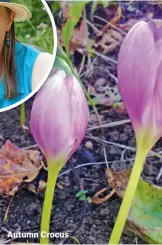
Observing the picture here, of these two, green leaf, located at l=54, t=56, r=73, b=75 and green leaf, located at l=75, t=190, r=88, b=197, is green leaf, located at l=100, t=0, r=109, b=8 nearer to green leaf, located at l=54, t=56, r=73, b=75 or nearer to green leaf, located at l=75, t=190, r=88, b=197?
green leaf, located at l=54, t=56, r=73, b=75

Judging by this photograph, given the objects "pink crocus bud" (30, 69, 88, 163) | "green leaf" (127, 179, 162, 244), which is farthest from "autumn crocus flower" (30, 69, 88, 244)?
"green leaf" (127, 179, 162, 244)

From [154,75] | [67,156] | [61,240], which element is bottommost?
[61,240]

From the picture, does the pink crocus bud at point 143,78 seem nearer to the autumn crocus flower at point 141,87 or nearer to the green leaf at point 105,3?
the autumn crocus flower at point 141,87

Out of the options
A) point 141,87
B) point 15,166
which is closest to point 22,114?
point 15,166

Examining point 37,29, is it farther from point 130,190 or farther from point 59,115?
point 130,190

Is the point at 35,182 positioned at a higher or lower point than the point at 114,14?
lower

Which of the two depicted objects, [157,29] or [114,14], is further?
[114,14]

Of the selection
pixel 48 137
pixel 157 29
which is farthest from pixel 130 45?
pixel 48 137

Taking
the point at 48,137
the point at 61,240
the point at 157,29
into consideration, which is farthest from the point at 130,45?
the point at 61,240

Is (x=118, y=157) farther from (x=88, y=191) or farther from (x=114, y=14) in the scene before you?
(x=114, y=14)
